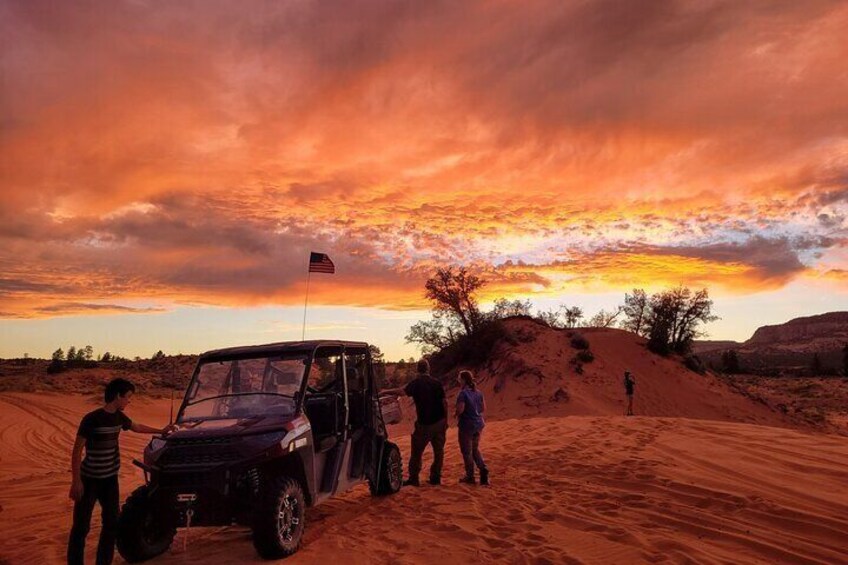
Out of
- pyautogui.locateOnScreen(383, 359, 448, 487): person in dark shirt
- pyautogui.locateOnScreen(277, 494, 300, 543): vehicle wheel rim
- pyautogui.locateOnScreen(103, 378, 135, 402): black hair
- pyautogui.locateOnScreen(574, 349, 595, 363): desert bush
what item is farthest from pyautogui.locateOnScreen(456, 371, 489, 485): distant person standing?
pyautogui.locateOnScreen(574, 349, 595, 363): desert bush

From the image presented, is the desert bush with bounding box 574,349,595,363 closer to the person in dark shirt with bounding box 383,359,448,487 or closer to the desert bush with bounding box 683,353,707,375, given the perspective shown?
the desert bush with bounding box 683,353,707,375

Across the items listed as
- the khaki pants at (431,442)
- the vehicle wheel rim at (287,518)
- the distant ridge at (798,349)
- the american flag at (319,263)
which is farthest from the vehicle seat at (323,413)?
the distant ridge at (798,349)

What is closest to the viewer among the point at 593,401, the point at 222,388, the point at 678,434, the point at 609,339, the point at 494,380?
the point at 222,388

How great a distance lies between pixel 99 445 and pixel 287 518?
2.10 metres

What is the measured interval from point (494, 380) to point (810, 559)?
938 inches

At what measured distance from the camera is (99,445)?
19.2 ft

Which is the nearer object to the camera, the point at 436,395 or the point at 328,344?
the point at 328,344

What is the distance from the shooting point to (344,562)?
→ 603 centimetres

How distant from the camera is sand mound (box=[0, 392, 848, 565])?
6273 millimetres

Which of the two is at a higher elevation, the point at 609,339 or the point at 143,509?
the point at 609,339

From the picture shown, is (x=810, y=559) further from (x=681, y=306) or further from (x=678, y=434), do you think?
(x=681, y=306)

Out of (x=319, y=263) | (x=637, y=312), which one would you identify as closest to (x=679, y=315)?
(x=637, y=312)

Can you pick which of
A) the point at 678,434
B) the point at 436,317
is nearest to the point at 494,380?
the point at 436,317

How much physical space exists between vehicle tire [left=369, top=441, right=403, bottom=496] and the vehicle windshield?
2639 millimetres
